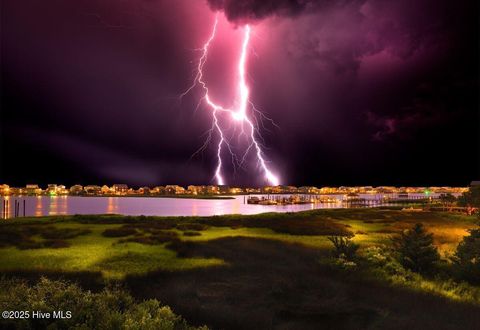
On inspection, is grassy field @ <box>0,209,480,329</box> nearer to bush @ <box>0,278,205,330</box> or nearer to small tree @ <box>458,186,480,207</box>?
bush @ <box>0,278,205,330</box>

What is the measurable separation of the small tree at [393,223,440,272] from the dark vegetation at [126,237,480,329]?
2625 mm

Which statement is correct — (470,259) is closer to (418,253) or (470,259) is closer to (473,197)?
(418,253)

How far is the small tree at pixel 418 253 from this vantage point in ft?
60.7

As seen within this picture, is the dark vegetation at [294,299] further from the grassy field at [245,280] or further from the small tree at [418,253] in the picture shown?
the small tree at [418,253]

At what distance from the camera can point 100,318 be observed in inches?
342

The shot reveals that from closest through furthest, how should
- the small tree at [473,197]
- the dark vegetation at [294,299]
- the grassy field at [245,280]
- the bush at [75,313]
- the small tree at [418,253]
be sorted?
the bush at [75,313] → the dark vegetation at [294,299] → the grassy field at [245,280] → the small tree at [418,253] → the small tree at [473,197]

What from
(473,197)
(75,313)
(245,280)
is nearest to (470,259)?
(245,280)

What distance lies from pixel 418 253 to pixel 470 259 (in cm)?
228

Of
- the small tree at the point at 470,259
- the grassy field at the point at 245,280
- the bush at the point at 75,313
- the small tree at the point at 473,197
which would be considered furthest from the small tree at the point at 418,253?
the small tree at the point at 473,197

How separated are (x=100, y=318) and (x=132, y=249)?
57.0 ft

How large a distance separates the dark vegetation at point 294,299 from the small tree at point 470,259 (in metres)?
3.66

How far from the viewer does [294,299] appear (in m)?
14.0

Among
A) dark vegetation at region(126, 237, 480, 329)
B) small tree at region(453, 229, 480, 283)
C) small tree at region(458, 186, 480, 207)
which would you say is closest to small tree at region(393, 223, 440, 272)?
small tree at region(453, 229, 480, 283)

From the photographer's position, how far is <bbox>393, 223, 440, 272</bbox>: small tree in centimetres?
1850
